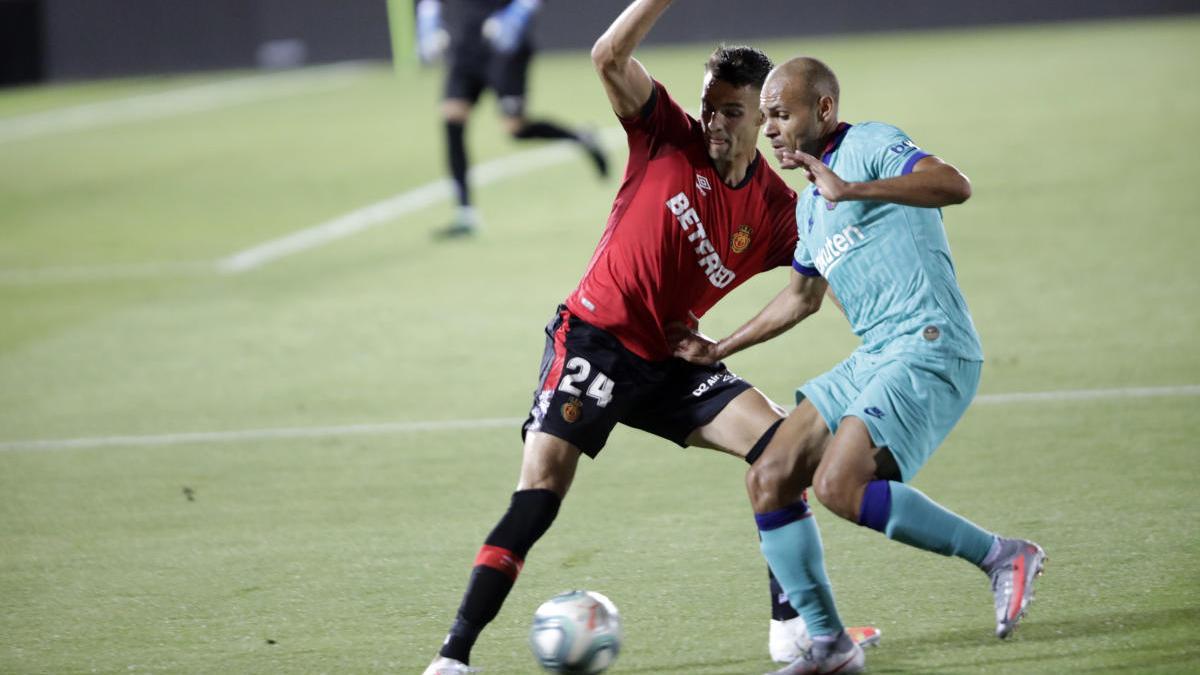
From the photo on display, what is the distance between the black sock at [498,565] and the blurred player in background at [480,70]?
357 inches

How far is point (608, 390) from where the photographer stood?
5.07 m

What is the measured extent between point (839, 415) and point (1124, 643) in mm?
1097

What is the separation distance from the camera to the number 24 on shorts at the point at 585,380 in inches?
199

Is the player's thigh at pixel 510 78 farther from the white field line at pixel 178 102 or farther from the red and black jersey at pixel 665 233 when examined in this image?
the white field line at pixel 178 102

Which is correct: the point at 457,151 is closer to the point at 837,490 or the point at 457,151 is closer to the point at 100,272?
the point at 100,272

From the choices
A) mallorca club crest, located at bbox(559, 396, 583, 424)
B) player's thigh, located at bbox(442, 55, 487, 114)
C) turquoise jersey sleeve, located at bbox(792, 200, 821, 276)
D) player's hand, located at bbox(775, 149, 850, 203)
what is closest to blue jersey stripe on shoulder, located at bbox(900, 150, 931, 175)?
player's hand, located at bbox(775, 149, 850, 203)

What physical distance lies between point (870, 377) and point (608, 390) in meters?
0.83

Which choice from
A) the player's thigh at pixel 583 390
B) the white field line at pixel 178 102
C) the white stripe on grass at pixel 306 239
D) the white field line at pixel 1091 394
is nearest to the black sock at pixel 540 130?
the white stripe on grass at pixel 306 239

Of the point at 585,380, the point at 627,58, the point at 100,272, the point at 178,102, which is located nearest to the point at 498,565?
the point at 585,380

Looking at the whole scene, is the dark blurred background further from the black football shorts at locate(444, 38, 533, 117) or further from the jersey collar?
the jersey collar

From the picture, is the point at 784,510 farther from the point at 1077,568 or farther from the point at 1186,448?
the point at 1186,448

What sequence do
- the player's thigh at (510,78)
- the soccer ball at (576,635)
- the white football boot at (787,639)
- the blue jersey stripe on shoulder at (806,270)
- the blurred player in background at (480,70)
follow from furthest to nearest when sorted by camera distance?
1. the player's thigh at (510,78)
2. the blurred player in background at (480,70)
3. the blue jersey stripe on shoulder at (806,270)
4. the white football boot at (787,639)
5. the soccer ball at (576,635)

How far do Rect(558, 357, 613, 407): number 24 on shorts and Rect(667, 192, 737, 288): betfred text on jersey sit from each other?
0.53 meters

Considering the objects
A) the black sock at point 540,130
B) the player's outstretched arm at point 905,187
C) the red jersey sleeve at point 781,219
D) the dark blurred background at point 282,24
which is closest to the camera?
the player's outstretched arm at point 905,187
